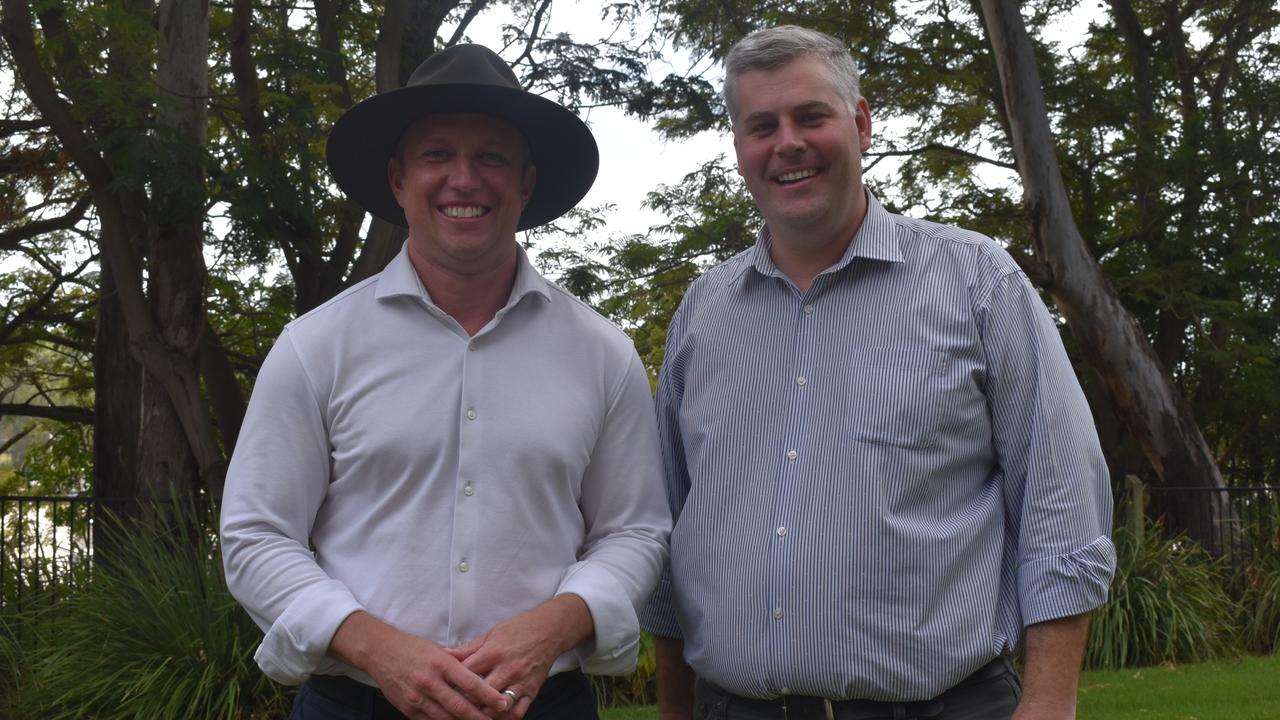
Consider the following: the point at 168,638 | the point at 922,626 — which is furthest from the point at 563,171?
the point at 168,638

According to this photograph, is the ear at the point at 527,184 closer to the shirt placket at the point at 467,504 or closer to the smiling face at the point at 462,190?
the smiling face at the point at 462,190

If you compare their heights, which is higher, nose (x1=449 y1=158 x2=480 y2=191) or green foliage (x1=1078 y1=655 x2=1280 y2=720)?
nose (x1=449 y1=158 x2=480 y2=191)

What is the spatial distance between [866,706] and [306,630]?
1179 millimetres

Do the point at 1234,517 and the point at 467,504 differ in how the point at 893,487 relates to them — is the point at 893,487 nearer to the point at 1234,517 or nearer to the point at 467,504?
the point at 467,504

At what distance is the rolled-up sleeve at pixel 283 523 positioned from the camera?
103 inches

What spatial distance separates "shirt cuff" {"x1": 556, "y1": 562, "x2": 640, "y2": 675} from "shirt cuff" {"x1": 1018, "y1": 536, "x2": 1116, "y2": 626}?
0.85 meters

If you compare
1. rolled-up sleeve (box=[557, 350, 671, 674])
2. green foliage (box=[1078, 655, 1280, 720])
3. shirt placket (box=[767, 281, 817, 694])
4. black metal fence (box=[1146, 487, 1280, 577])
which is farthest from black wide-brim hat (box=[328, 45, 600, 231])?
black metal fence (box=[1146, 487, 1280, 577])

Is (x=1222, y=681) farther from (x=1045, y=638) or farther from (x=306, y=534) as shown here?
(x=306, y=534)

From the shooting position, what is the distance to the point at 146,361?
32.3ft

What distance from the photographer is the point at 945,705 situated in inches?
106

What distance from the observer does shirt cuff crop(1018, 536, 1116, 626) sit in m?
2.63

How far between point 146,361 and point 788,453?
Result: 8148 mm

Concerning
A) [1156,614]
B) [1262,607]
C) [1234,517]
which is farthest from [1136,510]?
[1234,517]

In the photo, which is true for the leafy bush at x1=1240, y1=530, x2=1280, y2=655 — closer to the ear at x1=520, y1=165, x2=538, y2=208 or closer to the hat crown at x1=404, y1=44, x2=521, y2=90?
the ear at x1=520, y1=165, x2=538, y2=208
